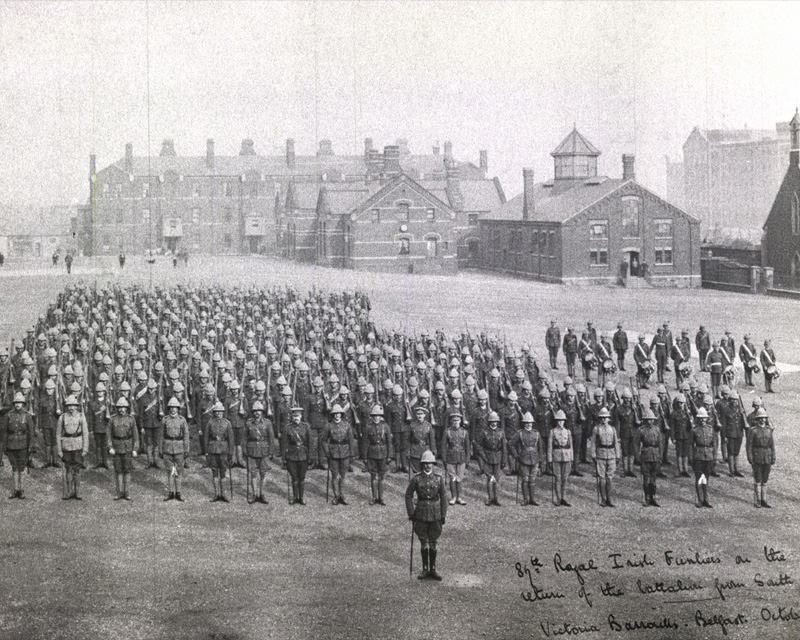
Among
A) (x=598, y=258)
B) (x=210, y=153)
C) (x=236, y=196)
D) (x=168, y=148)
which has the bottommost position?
(x=598, y=258)

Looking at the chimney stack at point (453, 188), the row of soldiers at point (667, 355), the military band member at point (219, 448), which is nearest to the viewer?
the military band member at point (219, 448)

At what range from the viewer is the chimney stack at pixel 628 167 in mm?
51531

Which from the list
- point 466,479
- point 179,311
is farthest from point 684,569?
point 179,311

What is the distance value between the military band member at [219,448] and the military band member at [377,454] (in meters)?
2.27

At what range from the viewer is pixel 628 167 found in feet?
170

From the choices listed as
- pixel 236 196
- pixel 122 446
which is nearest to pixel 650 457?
pixel 122 446

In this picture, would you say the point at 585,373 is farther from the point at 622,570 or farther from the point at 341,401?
the point at 622,570

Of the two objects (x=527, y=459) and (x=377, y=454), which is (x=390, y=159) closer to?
(x=377, y=454)

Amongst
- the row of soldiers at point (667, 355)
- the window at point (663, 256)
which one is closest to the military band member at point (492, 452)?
Answer: the row of soldiers at point (667, 355)

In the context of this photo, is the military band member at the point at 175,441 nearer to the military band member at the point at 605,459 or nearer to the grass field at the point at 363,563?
the grass field at the point at 363,563

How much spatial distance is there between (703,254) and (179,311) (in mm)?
37021

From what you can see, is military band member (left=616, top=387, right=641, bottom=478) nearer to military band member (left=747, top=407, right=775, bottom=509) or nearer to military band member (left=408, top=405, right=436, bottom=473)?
military band member (left=747, top=407, right=775, bottom=509)

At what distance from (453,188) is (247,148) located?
98.2 ft

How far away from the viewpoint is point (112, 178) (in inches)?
3489
